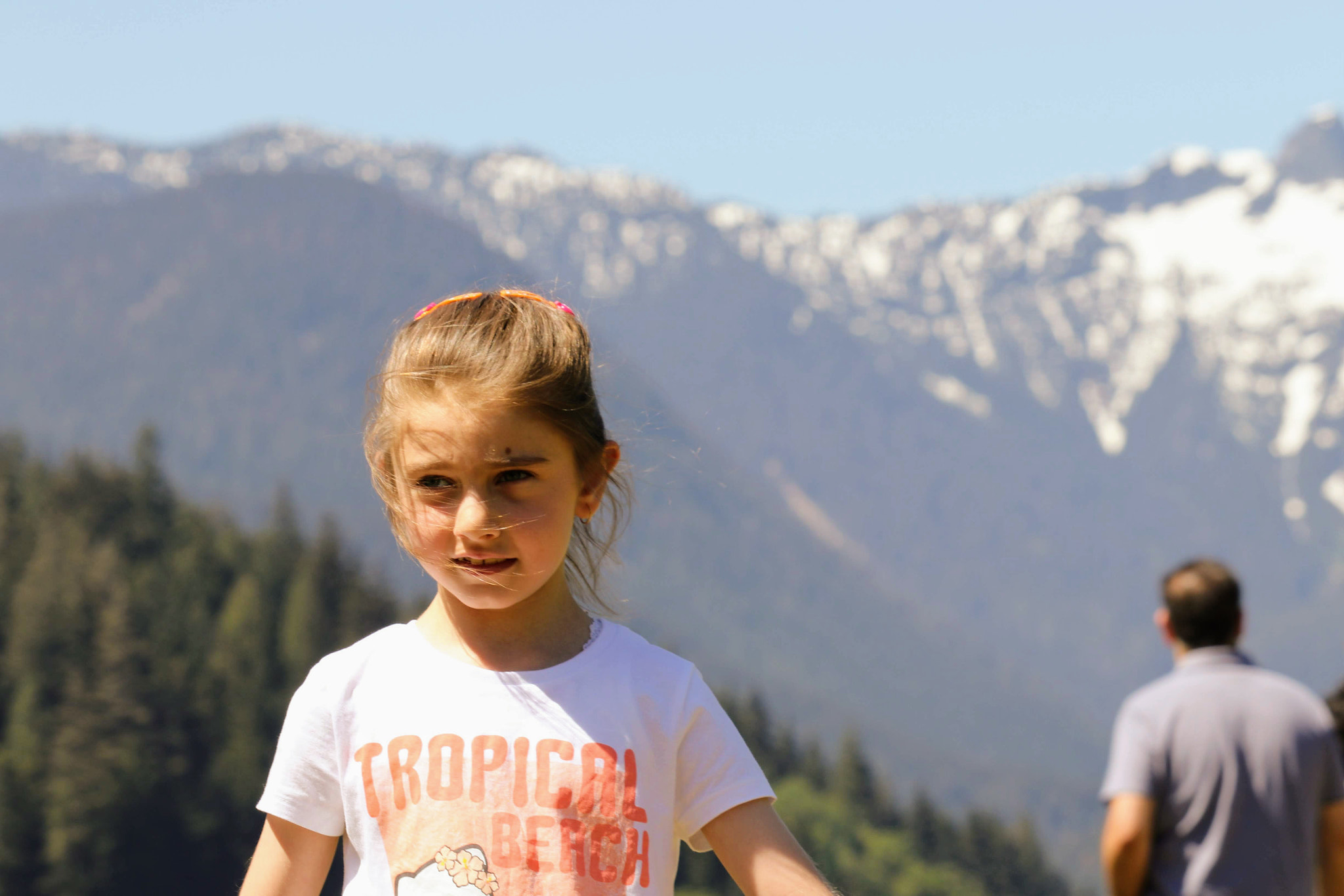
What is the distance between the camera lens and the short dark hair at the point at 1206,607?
6.79m

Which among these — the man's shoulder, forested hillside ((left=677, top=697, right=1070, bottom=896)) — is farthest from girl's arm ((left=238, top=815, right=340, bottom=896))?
forested hillside ((left=677, top=697, right=1070, bottom=896))

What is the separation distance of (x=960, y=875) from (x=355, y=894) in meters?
123

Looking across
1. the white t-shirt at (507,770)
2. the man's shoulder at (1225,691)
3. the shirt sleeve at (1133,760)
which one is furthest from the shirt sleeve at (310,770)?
the man's shoulder at (1225,691)

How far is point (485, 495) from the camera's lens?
2.86 meters

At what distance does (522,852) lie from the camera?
2.83 meters

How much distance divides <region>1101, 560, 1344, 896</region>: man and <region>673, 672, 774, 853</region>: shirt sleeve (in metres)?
3.75

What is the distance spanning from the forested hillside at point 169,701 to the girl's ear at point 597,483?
8064 centimetres

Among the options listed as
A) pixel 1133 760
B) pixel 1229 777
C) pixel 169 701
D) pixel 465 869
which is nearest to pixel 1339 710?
pixel 1229 777

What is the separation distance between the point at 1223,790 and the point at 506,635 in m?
4.30

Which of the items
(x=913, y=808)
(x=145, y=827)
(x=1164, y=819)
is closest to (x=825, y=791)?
(x=913, y=808)

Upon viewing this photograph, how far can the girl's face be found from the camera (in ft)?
9.38

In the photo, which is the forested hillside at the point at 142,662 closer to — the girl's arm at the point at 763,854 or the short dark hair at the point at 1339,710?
the short dark hair at the point at 1339,710

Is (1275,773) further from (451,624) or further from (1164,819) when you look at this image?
(451,624)

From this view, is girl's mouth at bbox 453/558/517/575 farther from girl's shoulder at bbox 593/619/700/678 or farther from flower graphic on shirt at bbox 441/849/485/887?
flower graphic on shirt at bbox 441/849/485/887
